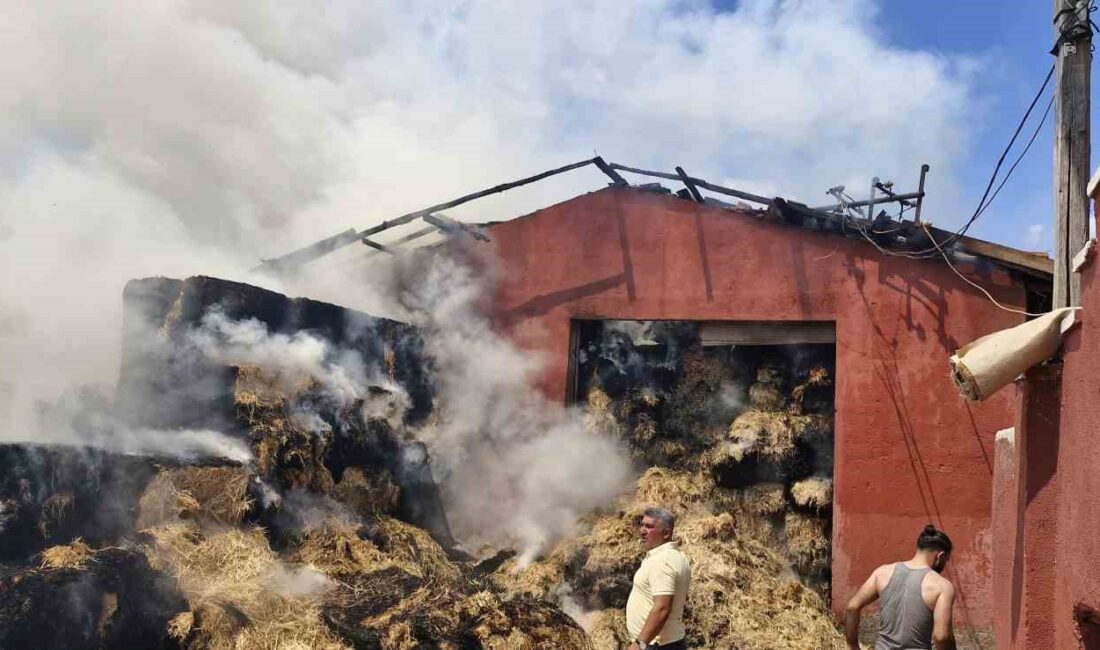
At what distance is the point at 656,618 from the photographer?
525 cm

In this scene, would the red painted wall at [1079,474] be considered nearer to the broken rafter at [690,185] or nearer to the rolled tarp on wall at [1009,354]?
the rolled tarp on wall at [1009,354]

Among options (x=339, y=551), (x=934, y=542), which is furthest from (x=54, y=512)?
(x=934, y=542)

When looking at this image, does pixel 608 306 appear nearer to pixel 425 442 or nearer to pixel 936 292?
pixel 425 442

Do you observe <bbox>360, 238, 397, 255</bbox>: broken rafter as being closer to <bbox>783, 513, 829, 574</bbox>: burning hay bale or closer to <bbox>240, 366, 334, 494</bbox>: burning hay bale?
<bbox>240, 366, 334, 494</bbox>: burning hay bale

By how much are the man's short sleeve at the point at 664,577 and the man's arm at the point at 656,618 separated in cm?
4

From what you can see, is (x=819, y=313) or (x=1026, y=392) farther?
(x=819, y=313)

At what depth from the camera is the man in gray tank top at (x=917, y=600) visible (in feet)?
17.3

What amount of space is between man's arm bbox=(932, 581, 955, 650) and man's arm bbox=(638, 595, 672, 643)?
61.5 inches

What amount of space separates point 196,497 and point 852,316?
776 centimetres

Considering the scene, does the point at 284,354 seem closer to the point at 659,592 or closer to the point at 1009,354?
the point at 659,592

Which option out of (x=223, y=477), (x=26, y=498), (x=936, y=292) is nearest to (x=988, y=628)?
(x=936, y=292)

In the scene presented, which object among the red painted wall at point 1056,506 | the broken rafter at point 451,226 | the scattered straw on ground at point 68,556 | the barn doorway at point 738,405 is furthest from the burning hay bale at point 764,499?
the scattered straw on ground at point 68,556

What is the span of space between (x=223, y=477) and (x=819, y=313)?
23.7 feet

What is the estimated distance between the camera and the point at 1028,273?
1030 cm
